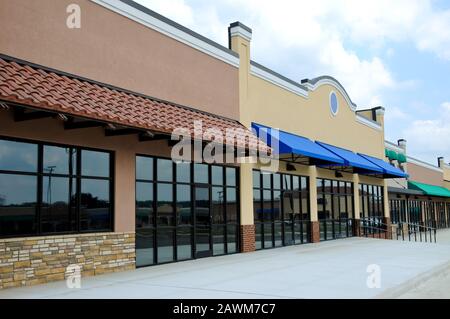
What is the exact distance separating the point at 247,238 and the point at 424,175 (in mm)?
31585

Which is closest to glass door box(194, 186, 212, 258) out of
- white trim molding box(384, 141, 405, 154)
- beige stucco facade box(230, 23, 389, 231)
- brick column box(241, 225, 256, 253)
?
brick column box(241, 225, 256, 253)

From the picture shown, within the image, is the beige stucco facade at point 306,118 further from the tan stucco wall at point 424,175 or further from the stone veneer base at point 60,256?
the tan stucco wall at point 424,175

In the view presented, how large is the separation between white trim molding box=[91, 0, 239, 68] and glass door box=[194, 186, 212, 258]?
14.0 feet

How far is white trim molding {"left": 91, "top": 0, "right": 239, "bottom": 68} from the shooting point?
12.1 m

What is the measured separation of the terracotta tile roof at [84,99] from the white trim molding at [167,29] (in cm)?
198

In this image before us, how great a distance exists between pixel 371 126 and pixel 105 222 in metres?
21.2

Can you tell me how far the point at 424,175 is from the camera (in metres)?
43.1

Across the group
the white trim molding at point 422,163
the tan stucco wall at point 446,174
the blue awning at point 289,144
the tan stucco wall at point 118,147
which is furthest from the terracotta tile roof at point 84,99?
the tan stucco wall at point 446,174

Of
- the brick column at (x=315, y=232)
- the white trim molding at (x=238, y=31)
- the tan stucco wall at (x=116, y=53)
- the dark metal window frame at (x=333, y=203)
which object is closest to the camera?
the tan stucco wall at (x=116, y=53)

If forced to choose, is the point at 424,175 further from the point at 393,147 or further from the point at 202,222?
the point at 202,222

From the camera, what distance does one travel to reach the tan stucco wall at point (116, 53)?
990cm

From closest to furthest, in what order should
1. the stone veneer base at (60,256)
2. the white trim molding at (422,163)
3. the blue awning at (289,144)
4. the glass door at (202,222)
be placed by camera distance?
the stone veneer base at (60,256) → the glass door at (202,222) → the blue awning at (289,144) → the white trim molding at (422,163)

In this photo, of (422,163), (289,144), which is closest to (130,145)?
(289,144)

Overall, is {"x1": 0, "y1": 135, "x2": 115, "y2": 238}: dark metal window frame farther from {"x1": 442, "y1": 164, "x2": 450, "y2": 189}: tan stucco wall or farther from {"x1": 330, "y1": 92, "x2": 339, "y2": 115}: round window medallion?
{"x1": 442, "y1": 164, "x2": 450, "y2": 189}: tan stucco wall
